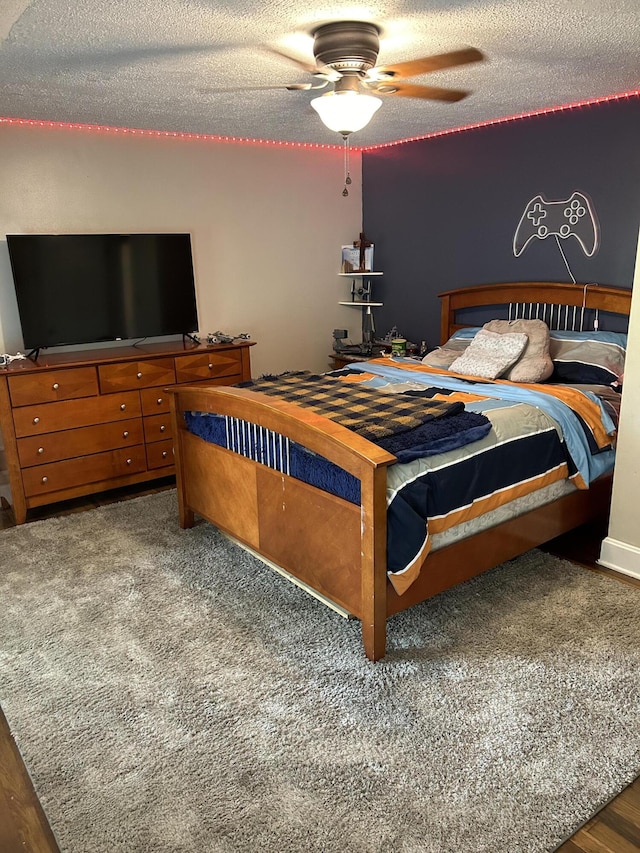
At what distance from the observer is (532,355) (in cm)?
380

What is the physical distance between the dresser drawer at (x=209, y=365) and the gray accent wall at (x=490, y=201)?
5.30ft

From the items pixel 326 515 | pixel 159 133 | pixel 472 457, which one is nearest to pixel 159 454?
pixel 326 515

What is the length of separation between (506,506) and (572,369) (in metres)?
1.28

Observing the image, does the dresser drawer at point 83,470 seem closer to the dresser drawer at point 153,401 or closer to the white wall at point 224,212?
the dresser drawer at point 153,401

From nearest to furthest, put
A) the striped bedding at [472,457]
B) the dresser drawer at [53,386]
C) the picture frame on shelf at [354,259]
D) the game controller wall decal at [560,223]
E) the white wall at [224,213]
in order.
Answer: the striped bedding at [472,457]
the dresser drawer at [53,386]
the game controller wall decal at [560,223]
the white wall at [224,213]
the picture frame on shelf at [354,259]

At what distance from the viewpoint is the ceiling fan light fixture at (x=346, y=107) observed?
2688 mm

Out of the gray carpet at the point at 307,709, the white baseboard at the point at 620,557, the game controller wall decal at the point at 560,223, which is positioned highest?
the game controller wall decal at the point at 560,223

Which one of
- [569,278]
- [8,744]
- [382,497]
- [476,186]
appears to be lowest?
[8,744]

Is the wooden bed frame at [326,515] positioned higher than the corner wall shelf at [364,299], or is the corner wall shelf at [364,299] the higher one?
the corner wall shelf at [364,299]

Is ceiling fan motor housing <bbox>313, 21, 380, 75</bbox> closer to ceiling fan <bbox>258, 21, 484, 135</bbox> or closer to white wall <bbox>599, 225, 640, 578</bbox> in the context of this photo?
ceiling fan <bbox>258, 21, 484, 135</bbox>

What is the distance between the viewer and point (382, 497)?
228 centimetres

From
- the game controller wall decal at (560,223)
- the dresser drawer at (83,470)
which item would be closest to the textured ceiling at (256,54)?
the game controller wall decal at (560,223)

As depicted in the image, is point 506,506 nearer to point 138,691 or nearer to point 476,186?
point 138,691

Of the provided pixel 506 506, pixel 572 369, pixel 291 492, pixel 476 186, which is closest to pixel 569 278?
pixel 572 369
